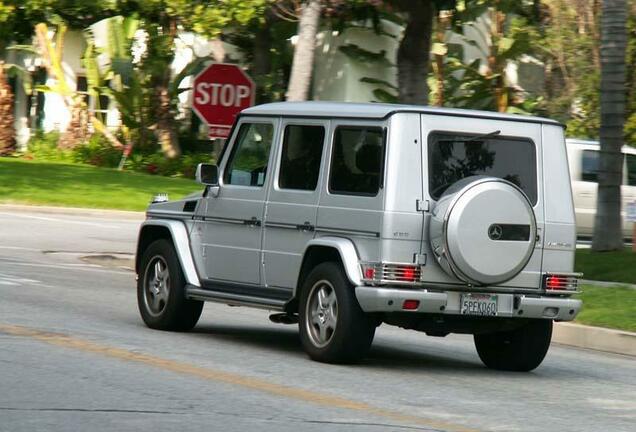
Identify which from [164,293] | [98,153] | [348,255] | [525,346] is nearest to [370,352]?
[525,346]

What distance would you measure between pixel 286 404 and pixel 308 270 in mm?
2632

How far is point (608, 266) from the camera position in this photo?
62.9 ft

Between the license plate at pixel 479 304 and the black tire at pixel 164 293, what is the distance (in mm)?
2826

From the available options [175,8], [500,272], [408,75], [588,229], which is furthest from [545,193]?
[175,8]

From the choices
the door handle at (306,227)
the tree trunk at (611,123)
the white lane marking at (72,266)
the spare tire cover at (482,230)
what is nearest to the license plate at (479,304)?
the spare tire cover at (482,230)

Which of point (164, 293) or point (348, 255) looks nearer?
point (348, 255)

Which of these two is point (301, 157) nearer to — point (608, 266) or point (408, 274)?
point (408, 274)

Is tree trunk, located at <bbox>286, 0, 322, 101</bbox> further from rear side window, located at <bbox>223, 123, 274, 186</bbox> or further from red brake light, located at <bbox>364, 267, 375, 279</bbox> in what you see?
red brake light, located at <bbox>364, 267, 375, 279</bbox>

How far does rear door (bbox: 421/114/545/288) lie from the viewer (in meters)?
10.9

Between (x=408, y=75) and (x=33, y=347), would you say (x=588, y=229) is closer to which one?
(x=408, y=75)

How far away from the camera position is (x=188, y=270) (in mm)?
12562

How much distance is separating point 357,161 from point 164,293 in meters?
2.60

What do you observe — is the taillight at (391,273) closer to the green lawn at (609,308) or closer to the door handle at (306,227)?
the door handle at (306,227)

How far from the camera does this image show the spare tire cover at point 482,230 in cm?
1058
